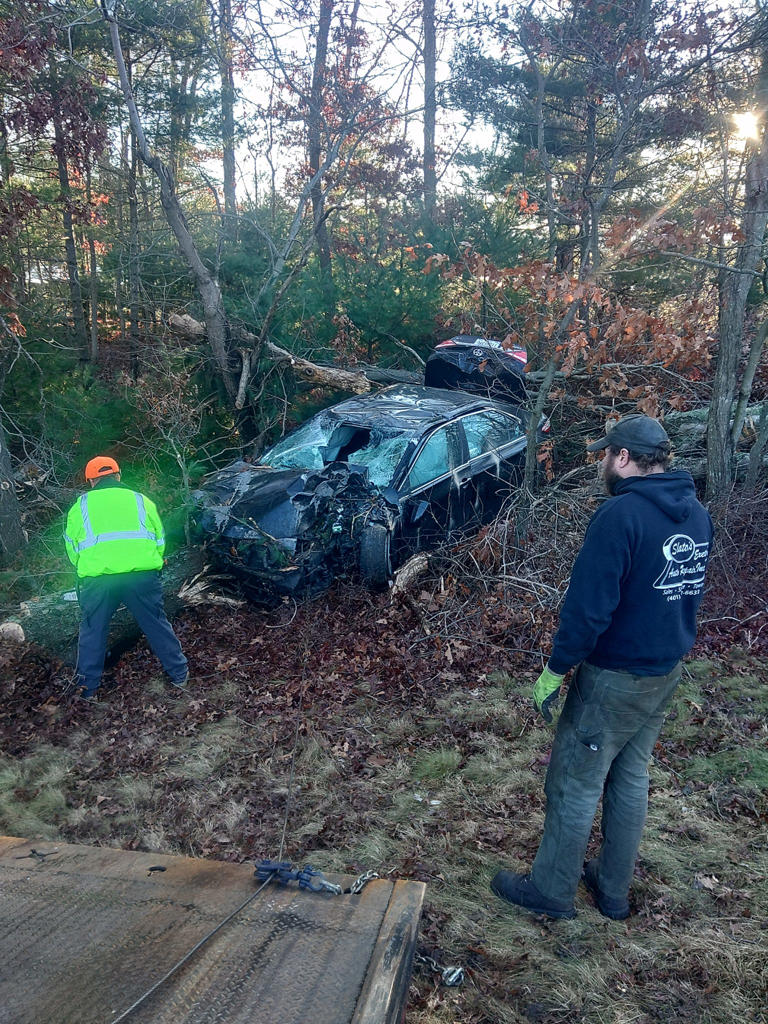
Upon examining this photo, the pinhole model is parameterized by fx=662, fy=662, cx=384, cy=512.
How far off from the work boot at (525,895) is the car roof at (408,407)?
4402 mm

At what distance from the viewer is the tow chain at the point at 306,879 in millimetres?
2260

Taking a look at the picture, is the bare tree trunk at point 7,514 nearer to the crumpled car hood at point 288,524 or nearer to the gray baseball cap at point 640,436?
the crumpled car hood at point 288,524

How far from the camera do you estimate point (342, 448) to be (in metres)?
6.90

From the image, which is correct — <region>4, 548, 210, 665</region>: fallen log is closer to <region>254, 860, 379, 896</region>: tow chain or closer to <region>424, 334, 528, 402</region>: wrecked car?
<region>254, 860, 379, 896</region>: tow chain

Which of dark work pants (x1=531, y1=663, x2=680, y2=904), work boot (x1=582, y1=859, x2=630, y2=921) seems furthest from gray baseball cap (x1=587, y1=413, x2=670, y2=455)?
work boot (x1=582, y1=859, x2=630, y2=921)

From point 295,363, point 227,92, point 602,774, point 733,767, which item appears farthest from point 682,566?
point 227,92

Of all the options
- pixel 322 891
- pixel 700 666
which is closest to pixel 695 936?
pixel 322 891

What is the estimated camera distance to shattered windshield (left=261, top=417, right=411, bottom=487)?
6509 millimetres


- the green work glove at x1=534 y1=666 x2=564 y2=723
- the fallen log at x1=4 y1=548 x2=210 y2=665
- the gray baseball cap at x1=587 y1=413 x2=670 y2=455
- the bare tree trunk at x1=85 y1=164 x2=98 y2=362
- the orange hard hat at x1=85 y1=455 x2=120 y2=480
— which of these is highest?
the bare tree trunk at x1=85 y1=164 x2=98 y2=362

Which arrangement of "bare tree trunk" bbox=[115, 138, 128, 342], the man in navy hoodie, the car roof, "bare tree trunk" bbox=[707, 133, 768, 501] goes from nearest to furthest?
the man in navy hoodie, "bare tree trunk" bbox=[707, 133, 768, 501], the car roof, "bare tree trunk" bbox=[115, 138, 128, 342]

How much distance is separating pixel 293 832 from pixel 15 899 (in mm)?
1692

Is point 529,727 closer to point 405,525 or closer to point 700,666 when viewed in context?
point 700,666

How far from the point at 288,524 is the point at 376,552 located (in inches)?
33.0

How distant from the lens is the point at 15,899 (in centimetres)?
218
